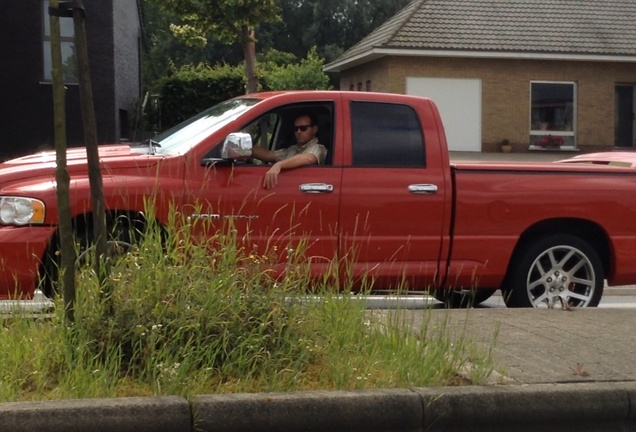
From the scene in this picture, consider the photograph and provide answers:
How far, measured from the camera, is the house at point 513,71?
104 feet

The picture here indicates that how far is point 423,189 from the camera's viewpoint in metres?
8.63

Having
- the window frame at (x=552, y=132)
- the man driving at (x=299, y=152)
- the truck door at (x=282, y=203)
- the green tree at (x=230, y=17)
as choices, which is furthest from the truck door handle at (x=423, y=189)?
the window frame at (x=552, y=132)

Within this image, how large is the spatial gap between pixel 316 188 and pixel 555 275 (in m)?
2.18

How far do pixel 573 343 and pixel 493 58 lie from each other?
84.8 feet

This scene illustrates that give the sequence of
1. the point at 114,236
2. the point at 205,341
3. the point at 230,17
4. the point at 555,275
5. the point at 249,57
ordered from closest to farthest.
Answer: the point at 205,341 → the point at 114,236 → the point at 555,275 → the point at 230,17 → the point at 249,57

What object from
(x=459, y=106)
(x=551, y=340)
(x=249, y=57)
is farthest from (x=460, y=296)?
(x=459, y=106)

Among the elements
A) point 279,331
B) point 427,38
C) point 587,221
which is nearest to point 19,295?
point 279,331

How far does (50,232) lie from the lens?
7625 millimetres

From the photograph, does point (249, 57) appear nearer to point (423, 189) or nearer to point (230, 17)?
point (230, 17)

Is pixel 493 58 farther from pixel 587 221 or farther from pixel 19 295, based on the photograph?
pixel 19 295

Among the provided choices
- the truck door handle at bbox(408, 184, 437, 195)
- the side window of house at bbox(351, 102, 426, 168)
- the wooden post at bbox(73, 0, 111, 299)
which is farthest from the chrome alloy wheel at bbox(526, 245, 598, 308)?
the wooden post at bbox(73, 0, 111, 299)

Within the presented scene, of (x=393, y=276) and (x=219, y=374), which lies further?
(x=393, y=276)

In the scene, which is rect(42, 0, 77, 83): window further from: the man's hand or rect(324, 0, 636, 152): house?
the man's hand

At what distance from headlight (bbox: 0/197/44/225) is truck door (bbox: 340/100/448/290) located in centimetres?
217
